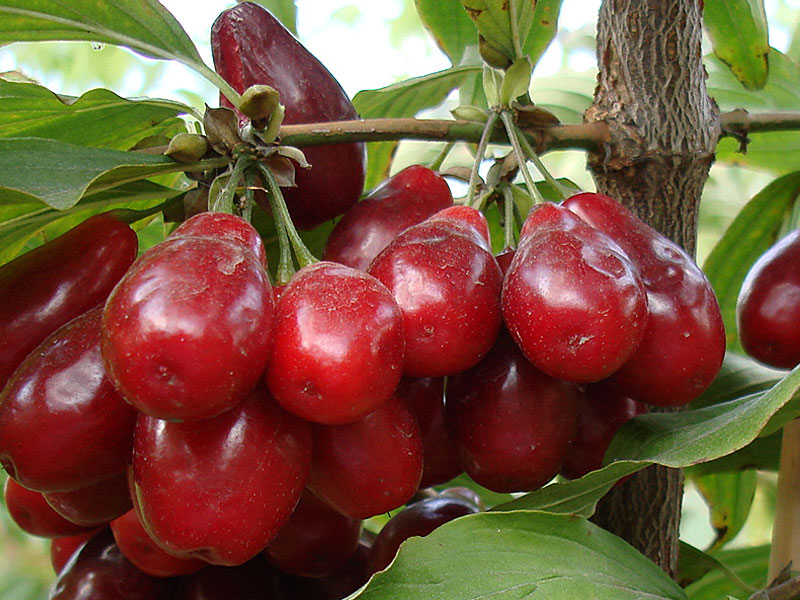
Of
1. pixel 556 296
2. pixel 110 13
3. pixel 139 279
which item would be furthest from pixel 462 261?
pixel 110 13

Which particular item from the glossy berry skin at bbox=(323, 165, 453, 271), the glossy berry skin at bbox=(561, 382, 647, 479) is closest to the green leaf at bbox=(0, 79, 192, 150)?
the glossy berry skin at bbox=(323, 165, 453, 271)

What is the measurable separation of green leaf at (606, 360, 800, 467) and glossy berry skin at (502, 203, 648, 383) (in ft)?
0.23

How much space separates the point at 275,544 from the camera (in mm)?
681

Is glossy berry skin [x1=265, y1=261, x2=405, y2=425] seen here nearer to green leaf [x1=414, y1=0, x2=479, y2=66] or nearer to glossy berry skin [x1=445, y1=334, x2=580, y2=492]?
glossy berry skin [x1=445, y1=334, x2=580, y2=492]

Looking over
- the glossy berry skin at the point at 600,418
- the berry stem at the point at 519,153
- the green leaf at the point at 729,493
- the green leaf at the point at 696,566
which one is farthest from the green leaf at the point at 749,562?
the berry stem at the point at 519,153

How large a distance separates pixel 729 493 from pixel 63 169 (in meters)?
0.75

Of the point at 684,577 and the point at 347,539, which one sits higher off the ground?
the point at 347,539

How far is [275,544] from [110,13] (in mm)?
428

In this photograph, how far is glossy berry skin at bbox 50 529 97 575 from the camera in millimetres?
814

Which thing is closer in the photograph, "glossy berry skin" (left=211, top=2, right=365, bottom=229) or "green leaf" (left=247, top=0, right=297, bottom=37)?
"glossy berry skin" (left=211, top=2, right=365, bottom=229)

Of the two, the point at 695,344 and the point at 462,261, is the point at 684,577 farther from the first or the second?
the point at 462,261

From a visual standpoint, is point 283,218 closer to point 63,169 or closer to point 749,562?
point 63,169

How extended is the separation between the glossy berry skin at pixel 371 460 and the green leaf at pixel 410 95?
44 cm

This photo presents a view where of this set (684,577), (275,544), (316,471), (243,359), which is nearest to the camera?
(243,359)
